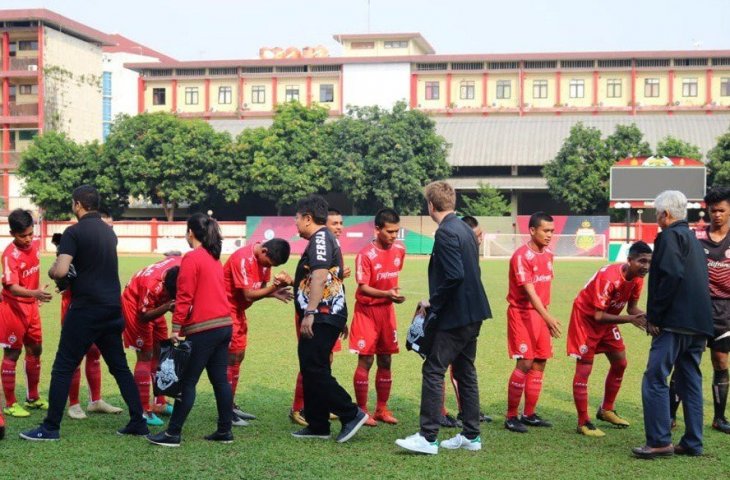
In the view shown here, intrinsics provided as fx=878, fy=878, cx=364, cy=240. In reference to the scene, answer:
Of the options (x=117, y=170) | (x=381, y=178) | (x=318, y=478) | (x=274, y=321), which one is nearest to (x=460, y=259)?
(x=318, y=478)

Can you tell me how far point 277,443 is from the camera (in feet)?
24.6

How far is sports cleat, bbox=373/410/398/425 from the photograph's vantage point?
8445 millimetres

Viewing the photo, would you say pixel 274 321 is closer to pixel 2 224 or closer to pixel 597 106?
pixel 2 224

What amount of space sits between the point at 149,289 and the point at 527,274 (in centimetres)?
358

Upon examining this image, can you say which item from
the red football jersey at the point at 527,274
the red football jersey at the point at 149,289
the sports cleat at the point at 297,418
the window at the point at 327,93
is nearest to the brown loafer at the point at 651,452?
the red football jersey at the point at 527,274

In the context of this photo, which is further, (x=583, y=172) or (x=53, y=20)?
(x=53, y=20)

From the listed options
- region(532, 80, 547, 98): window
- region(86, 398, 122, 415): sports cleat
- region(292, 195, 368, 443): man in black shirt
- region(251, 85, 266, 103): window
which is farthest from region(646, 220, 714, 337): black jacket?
region(251, 85, 266, 103): window

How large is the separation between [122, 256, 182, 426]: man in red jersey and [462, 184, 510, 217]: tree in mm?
45868

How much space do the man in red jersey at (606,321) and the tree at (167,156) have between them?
46.4 metres

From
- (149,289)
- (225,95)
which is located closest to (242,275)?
(149,289)

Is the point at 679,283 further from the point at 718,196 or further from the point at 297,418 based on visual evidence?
the point at 297,418

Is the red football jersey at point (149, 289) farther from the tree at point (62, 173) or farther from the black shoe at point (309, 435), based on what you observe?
the tree at point (62, 173)

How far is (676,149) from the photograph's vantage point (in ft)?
170

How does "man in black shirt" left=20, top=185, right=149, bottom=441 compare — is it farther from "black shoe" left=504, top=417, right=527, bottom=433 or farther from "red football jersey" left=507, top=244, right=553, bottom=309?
"red football jersey" left=507, top=244, right=553, bottom=309
